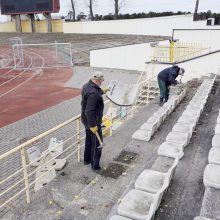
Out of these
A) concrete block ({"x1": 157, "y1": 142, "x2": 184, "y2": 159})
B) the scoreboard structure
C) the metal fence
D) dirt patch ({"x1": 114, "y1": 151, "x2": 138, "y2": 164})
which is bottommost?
the metal fence

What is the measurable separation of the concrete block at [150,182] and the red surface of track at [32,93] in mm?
8066

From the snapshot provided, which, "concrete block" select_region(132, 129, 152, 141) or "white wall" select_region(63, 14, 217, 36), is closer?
"concrete block" select_region(132, 129, 152, 141)

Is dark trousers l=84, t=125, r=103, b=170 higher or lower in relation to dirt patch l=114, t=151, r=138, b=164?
higher

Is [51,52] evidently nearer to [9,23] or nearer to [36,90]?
[36,90]

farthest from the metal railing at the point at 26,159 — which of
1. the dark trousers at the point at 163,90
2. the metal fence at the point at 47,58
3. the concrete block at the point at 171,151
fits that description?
the metal fence at the point at 47,58

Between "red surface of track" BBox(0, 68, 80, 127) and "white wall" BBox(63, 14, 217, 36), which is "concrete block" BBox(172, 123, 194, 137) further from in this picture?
"white wall" BBox(63, 14, 217, 36)

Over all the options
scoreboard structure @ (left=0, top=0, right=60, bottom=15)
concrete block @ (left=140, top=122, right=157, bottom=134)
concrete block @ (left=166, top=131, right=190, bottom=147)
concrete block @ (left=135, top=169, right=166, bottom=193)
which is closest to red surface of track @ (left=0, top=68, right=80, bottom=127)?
A: concrete block @ (left=140, top=122, right=157, bottom=134)

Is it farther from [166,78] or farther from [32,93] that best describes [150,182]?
[32,93]

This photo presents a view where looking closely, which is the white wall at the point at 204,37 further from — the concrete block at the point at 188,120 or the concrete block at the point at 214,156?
the concrete block at the point at 214,156

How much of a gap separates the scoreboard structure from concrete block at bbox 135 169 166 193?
43.4 metres

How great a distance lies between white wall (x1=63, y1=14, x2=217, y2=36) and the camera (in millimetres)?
A: 30312

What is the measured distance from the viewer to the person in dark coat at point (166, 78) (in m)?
9.30

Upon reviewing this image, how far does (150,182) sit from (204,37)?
16.6m

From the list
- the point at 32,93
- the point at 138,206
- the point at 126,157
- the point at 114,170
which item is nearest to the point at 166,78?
the point at 126,157
